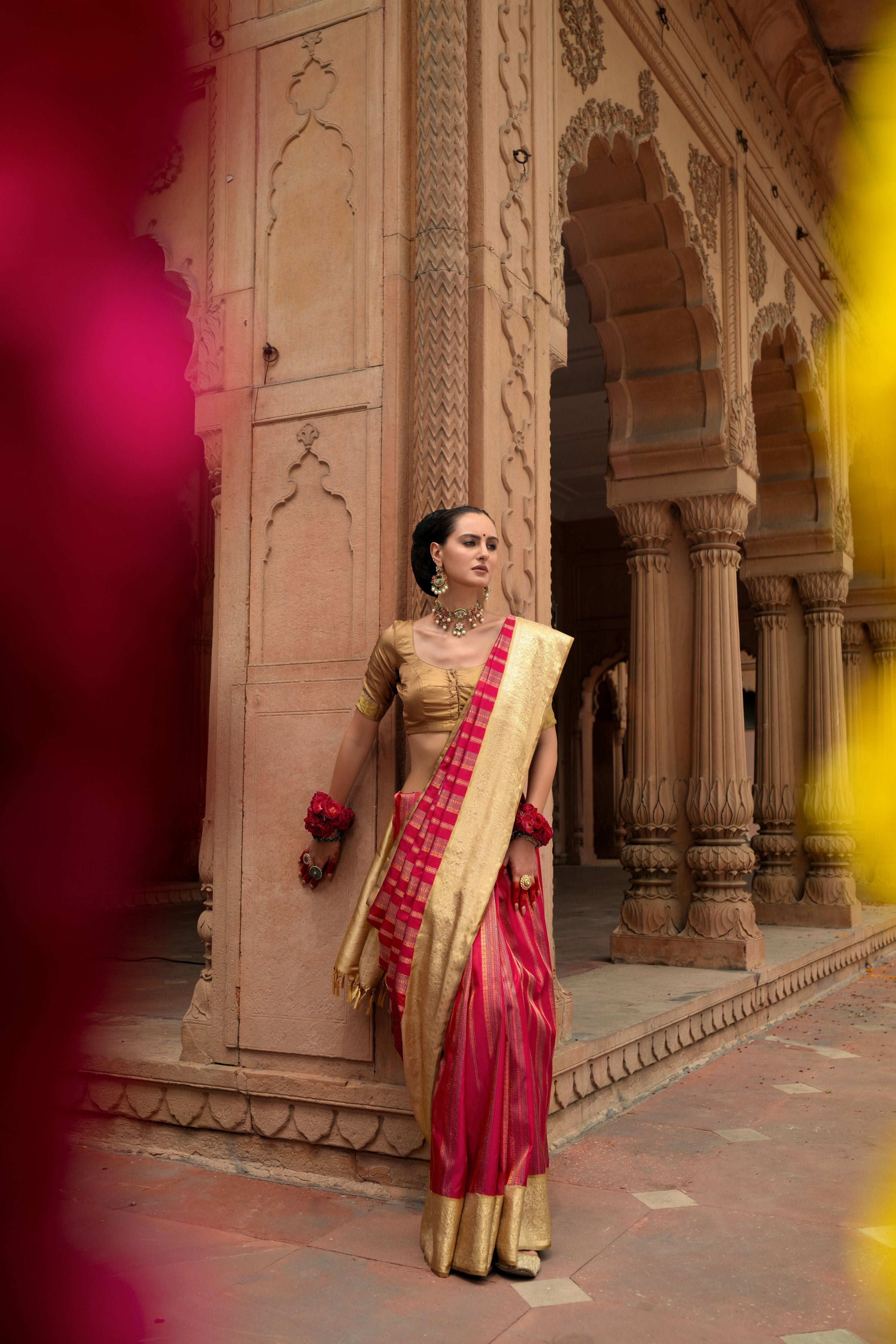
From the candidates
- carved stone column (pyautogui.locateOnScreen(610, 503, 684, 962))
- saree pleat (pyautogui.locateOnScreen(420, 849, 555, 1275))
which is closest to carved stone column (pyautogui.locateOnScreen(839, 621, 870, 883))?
carved stone column (pyautogui.locateOnScreen(610, 503, 684, 962))

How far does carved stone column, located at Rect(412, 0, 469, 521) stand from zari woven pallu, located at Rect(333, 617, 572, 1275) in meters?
0.52

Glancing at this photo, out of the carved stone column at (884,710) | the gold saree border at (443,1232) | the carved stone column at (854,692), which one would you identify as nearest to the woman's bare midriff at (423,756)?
the gold saree border at (443,1232)

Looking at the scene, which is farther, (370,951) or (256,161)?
(256,161)

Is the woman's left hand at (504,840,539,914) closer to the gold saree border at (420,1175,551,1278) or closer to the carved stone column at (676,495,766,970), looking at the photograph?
the gold saree border at (420,1175,551,1278)

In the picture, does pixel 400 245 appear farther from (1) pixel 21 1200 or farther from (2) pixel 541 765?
(1) pixel 21 1200

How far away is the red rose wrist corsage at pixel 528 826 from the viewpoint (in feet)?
7.65

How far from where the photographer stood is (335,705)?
2.79m

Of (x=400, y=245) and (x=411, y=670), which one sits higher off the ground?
(x=400, y=245)

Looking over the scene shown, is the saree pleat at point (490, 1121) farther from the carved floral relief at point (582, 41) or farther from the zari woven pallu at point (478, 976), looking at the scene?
the carved floral relief at point (582, 41)

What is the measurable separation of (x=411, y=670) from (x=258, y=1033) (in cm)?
102

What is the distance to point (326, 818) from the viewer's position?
259cm

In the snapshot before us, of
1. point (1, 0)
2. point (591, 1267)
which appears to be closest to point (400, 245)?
point (591, 1267)

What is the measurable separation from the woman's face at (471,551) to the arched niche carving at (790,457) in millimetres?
4425

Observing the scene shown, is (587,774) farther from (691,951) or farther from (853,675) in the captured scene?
(691,951)
